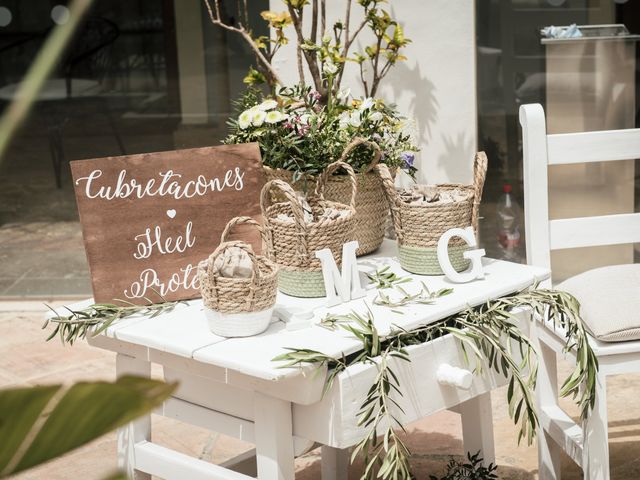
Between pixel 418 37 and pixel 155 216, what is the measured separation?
1948mm

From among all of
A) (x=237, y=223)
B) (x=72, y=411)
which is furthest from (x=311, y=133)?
(x=72, y=411)

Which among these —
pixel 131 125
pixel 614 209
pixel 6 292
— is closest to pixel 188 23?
pixel 131 125

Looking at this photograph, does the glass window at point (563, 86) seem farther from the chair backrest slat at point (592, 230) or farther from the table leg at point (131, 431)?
the table leg at point (131, 431)

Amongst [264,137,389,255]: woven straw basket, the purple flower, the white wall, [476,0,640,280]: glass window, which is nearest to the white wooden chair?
the purple flower

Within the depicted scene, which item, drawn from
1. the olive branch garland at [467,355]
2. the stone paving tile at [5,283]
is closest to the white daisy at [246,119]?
the olive branch garland at [467,355]

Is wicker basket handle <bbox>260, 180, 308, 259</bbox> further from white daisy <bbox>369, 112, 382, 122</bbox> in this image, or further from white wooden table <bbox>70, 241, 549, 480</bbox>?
white daisy <bbox>369, 112, 382, 122</bbox>

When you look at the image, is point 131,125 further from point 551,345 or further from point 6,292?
point 551,345

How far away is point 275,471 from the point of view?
1865 millimetres

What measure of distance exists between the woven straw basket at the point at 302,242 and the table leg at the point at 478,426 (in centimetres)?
53

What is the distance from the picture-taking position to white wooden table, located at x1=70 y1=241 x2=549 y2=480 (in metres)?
1.82

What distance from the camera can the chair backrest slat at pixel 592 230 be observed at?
103 inches

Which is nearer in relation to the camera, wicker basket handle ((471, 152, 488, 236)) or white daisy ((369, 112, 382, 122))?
wicker basket handle ((471, 152, 488, 236))

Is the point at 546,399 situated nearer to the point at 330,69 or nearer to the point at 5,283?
the point at 330,69

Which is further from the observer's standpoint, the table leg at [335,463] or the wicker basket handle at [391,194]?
the table leg at [335,463]
